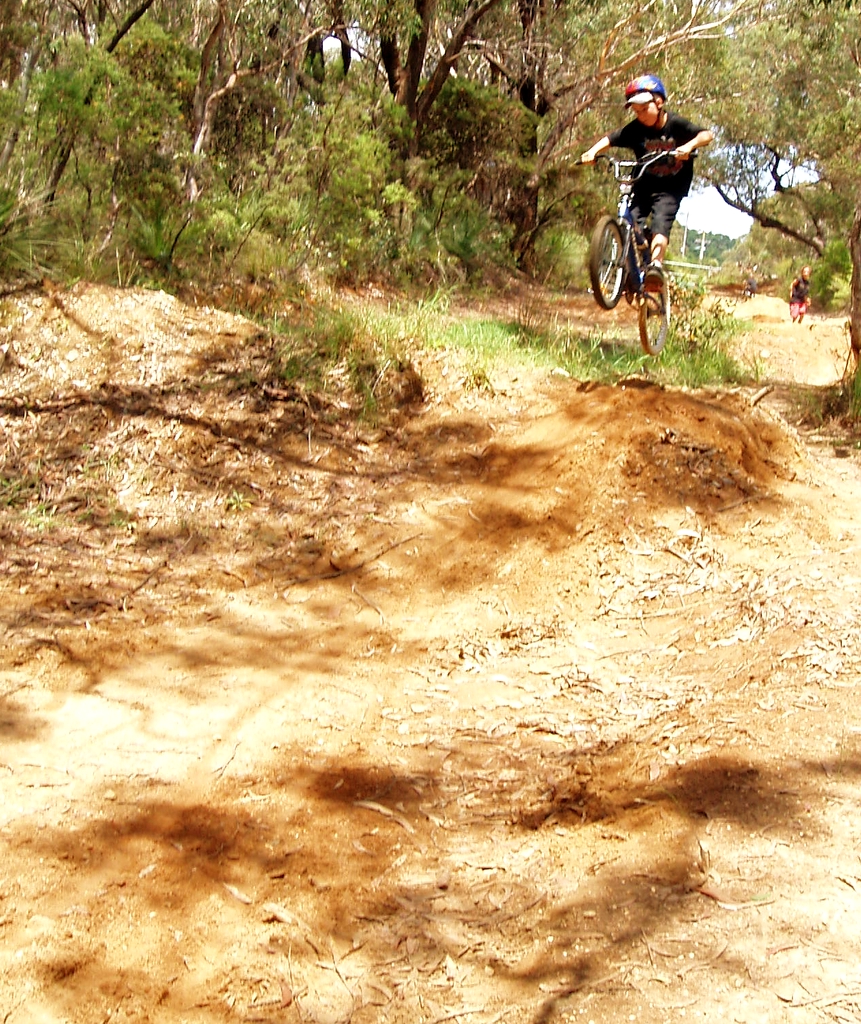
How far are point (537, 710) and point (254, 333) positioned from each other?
14.2 feet

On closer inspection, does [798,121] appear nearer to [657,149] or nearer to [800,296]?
[800,296]

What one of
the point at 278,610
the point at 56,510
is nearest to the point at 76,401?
the point at 56,510

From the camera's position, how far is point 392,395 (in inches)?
300

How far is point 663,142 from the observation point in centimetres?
707

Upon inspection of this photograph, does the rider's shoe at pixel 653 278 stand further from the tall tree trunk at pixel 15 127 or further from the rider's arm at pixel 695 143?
the tall tree trunk at pixel 15 127

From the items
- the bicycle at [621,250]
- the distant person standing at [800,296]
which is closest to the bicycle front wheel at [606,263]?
the bicycle at [621,250]

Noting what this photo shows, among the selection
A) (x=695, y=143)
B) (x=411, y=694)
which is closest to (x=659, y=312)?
(x=695, y=143)

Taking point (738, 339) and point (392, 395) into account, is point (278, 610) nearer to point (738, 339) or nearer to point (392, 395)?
point (392, 395)

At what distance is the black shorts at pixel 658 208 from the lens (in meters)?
7.30

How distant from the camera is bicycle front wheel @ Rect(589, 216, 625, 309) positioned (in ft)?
22.5

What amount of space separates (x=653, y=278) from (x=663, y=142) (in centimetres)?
98

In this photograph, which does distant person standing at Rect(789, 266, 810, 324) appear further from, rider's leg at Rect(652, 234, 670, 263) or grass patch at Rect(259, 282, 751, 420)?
rider's leg at Rect(652, 234, 670, 263)

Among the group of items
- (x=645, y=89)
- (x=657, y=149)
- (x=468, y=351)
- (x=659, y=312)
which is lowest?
(x=468, y=351)

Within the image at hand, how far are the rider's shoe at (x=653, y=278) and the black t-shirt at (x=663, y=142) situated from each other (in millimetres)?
532
